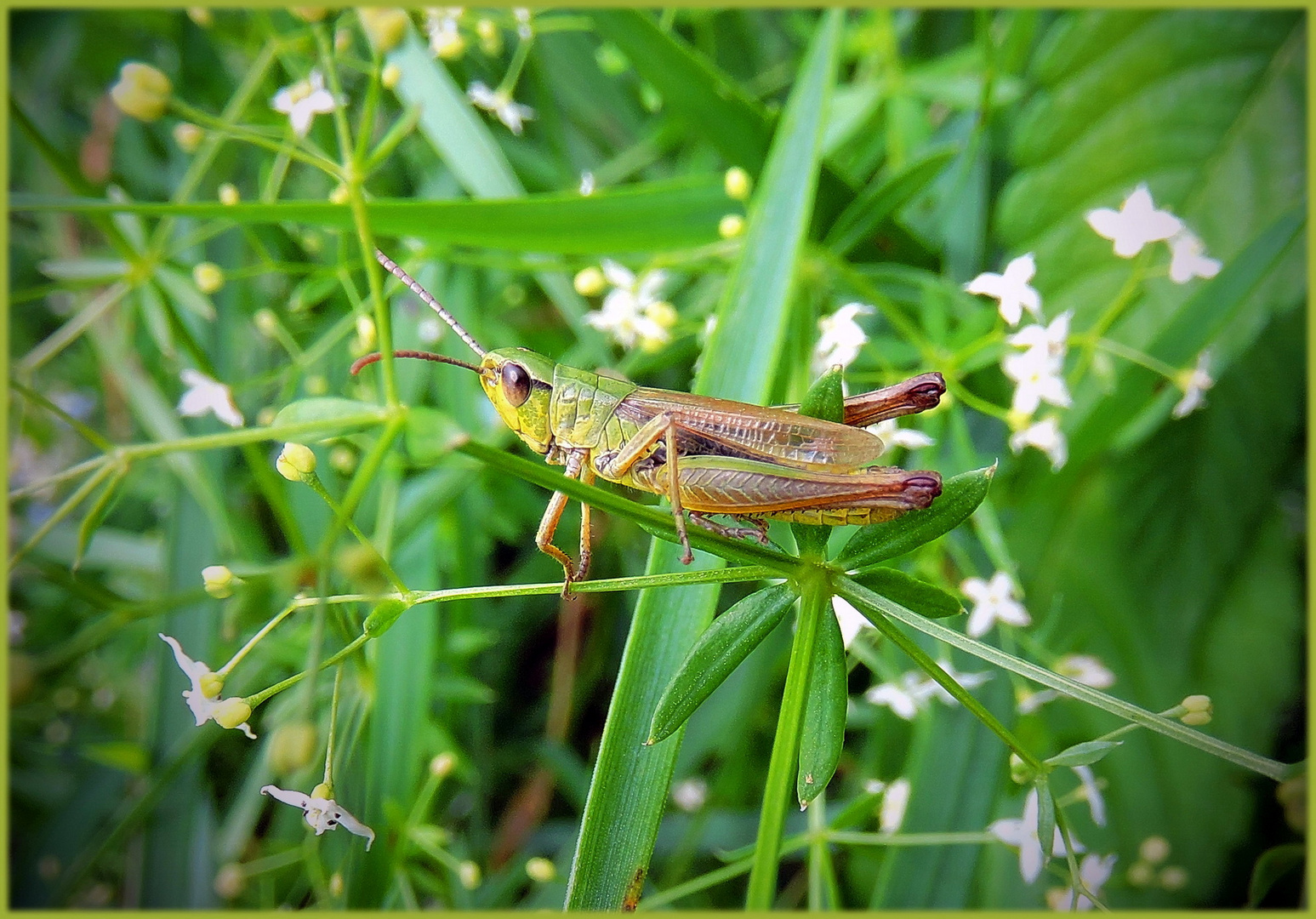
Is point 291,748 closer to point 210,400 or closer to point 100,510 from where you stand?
point 100,510

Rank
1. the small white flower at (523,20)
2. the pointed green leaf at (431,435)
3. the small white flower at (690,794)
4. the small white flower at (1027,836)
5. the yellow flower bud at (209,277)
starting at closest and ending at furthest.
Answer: the pointed green leaf at (431,435) → the small white flower at (1027,836) → the yellow flower bud at (209,277) → the small white flower at (523,20) → the small white flower at (690,794)

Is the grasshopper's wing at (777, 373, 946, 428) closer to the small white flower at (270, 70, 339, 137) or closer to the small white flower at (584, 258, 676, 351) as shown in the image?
the small white flower at (584, 258, 676, 351)

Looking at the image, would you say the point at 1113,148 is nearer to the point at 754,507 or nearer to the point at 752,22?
the point at 752,22

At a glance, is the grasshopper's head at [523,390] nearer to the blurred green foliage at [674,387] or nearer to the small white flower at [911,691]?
the blurred green foliage at [674,387]

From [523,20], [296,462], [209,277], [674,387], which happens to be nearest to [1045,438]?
[674,387]

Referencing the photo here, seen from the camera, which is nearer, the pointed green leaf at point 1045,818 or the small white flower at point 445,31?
the pointed green leaf at point 1045,818

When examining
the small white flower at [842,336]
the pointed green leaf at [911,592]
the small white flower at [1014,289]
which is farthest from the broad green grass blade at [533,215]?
the pointed green leaf at [911,592]

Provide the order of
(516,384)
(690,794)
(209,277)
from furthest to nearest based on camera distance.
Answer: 1. (690,794)
2. (209,277)
3. (516,384)
